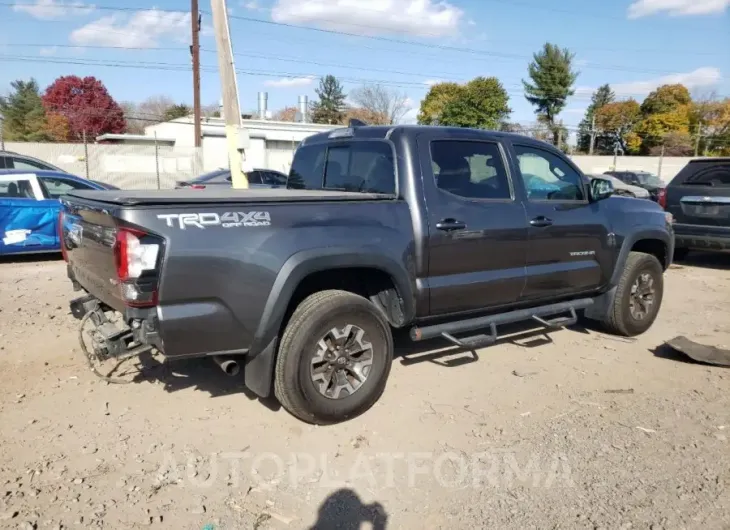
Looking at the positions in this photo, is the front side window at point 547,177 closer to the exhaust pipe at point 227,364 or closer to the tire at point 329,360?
the tire at point 329,360

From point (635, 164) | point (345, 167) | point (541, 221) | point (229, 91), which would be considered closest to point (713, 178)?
point (541, 221)

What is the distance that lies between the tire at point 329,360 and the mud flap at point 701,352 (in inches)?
117

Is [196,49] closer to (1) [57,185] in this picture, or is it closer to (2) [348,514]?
Answer: (1) [57,185]

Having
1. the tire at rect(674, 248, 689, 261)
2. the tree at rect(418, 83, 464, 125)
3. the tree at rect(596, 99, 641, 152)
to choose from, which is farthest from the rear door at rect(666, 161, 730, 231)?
the tree at rect(596, 99, 641, 152)

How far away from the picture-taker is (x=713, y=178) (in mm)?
9531

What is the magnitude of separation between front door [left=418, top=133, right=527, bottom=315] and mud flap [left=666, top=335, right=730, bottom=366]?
5.78 ft

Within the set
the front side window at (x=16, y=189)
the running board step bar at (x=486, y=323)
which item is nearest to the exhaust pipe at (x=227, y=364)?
the running board step bar at (x=486, y=323)

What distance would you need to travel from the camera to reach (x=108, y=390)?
4371mm

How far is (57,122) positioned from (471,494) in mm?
56694

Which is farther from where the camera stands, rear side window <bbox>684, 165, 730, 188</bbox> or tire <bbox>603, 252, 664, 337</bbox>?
rear side window <bbox>684, 165, 730, 188</bbox>

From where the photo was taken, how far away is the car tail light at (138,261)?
316cm

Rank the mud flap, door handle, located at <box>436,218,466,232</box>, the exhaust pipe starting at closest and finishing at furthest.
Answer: the exhaust pipe → door handle, located at <box>436,218,466,232</box> → the mud flap

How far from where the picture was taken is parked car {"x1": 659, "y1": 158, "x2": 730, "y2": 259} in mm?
9180

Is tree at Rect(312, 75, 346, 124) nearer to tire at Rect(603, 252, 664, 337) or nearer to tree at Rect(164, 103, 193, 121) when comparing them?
tree at Rect(164, 103, 193, 121)
